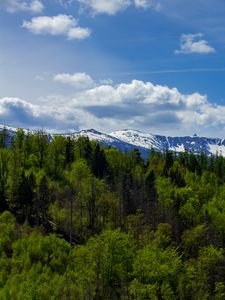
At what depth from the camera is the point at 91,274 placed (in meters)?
87.4

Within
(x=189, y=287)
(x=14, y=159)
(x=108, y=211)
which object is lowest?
(x=189, y=287)

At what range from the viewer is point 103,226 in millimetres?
126375

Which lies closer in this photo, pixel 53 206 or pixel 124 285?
pixel 124 285

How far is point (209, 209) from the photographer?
14538 cm

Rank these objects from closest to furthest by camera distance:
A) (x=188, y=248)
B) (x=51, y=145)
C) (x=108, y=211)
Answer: (x=188, y=248)
(x=108, y=211)
(x=51, y=145)

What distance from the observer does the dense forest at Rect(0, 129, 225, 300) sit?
89.2 metres

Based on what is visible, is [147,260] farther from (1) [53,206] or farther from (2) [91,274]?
(1) [53,206]

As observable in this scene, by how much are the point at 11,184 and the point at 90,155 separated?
171 ft

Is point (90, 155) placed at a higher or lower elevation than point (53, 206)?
higher

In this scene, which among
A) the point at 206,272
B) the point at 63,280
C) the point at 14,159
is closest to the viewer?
the point at 63,280

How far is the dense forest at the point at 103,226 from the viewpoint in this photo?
293 ft

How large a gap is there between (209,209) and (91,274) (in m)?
66.2

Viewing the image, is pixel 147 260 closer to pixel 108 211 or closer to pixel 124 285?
pixel 124 285

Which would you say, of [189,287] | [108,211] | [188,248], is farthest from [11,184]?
[189,287]
